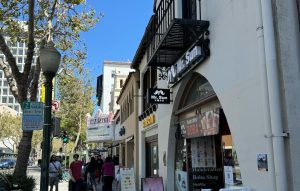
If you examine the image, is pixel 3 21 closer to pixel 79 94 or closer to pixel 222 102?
pixel 222 102

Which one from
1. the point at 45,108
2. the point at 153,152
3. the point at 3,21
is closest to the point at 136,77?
the point at 153,152

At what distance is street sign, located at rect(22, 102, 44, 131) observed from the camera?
8.95 metres

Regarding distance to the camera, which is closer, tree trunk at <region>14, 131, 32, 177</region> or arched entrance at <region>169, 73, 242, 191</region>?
arched entrance at <region>169, 73, 242, 191</region>

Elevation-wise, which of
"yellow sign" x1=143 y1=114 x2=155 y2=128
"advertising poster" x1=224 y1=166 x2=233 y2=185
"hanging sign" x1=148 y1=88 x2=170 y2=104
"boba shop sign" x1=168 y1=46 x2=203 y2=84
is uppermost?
"boba shop sign" x1=168 y1=46 x2=203 y2=84

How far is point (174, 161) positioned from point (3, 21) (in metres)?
7.56

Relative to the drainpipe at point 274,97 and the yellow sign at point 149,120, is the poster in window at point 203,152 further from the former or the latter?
the yellow sign at point 149,120

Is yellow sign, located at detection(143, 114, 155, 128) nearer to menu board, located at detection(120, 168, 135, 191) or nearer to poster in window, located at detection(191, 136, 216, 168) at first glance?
menu board, located at detection(120, 168, 135, 191)

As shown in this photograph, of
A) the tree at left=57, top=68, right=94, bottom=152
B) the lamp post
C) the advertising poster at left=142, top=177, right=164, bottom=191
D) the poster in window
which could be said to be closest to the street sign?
the lamp post

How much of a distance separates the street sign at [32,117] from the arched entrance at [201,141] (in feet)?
11.9

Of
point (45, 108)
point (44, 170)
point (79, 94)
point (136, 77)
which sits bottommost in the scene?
point (44, 170)

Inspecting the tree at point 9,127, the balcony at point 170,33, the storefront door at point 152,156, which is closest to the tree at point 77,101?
the tree at point 9,127

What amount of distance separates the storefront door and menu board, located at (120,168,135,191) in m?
0.97

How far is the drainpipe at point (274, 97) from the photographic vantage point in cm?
566

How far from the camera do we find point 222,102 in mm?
7867
